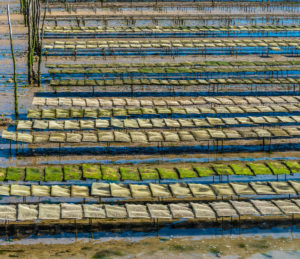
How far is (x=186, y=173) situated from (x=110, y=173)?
339 inches

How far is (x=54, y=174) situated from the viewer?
6153 cm

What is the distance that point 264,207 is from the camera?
53.8 metres

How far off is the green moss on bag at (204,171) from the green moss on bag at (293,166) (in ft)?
29.7

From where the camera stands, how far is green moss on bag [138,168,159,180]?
61109 millimetres

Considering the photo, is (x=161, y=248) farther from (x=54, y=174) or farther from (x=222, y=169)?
(x=54, y=174)

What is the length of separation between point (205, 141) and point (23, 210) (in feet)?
104

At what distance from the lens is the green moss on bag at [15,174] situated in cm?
6069

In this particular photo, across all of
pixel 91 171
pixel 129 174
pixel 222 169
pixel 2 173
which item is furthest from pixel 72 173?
pixel 222 169

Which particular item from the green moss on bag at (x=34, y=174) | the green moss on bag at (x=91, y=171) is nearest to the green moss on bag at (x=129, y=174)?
the green moss on bag at (x=91, y=171)

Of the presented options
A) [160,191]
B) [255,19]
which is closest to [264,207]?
[160,191]

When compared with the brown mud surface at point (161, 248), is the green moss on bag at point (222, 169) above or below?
above

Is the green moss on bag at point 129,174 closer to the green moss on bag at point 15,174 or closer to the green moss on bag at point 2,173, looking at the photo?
the green moss on bag at point 15,174

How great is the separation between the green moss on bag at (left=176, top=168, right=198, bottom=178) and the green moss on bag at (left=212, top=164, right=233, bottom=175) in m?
2.71

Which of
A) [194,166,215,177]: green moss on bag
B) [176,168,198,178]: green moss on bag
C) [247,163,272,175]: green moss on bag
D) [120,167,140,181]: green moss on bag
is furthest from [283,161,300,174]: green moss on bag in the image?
[120,167,140,181]: green moss on bag
